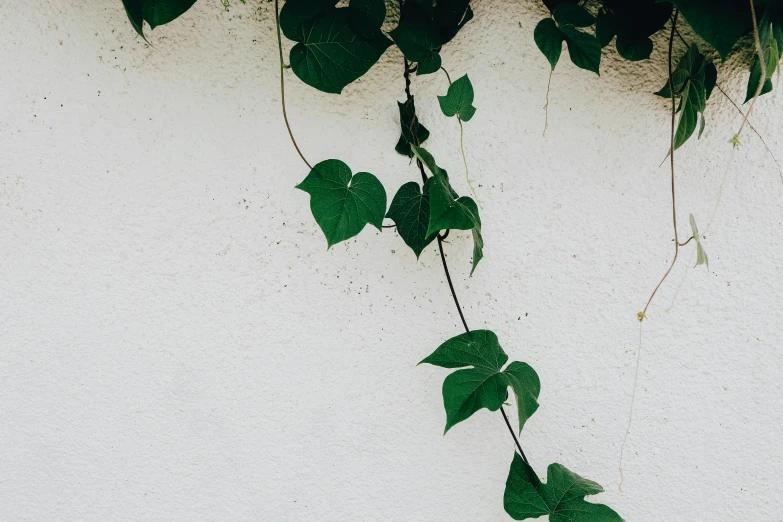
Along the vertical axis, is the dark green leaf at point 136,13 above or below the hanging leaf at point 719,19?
below

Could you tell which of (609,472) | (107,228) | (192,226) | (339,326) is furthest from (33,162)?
(609,472)

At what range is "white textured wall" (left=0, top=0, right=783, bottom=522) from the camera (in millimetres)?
869

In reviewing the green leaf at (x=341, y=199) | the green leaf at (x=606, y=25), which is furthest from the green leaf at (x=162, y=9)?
the green leaf at (x=606, y=25)

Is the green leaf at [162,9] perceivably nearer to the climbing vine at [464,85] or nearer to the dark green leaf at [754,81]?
the climbing vine at [464,85]

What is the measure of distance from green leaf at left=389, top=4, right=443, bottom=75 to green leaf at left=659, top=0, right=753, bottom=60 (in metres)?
0.32

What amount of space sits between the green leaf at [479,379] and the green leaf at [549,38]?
0.42 meters

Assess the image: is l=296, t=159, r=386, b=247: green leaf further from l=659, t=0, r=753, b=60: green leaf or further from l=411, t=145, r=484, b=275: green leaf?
l=659, t=0, r=753, b=60: green leaf

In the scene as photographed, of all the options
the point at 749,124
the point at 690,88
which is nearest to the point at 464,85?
the point at 690,88

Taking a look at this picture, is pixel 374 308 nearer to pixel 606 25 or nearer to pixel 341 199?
pixel 341 199

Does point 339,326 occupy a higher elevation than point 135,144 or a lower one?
lower

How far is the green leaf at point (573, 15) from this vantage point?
79cm

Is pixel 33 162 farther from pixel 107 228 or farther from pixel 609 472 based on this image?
pixel 609 472

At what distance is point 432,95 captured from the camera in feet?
2.89

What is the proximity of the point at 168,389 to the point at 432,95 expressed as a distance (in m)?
0.64
